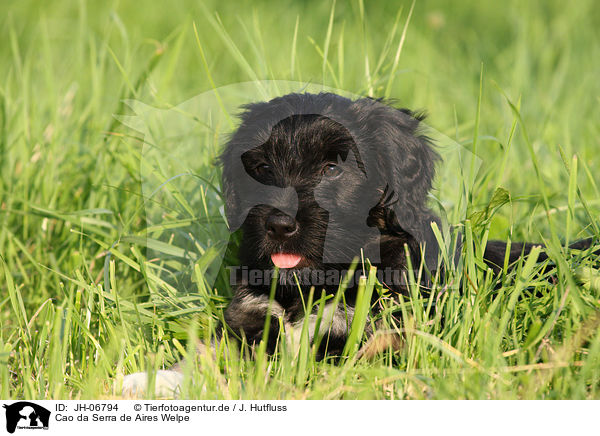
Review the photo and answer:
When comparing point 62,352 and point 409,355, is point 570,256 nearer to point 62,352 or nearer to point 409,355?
point 409,355

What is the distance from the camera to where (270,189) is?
2.85 m

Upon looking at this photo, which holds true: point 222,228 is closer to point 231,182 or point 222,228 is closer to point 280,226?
point 231,182

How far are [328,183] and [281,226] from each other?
319 millimetres

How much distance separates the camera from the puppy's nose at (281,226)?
270 centimetres

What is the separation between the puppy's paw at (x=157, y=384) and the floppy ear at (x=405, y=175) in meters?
1.17

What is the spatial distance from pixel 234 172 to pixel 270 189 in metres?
0.38

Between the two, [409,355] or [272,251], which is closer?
[409,355]

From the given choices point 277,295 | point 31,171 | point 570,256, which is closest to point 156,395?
point 277,295
